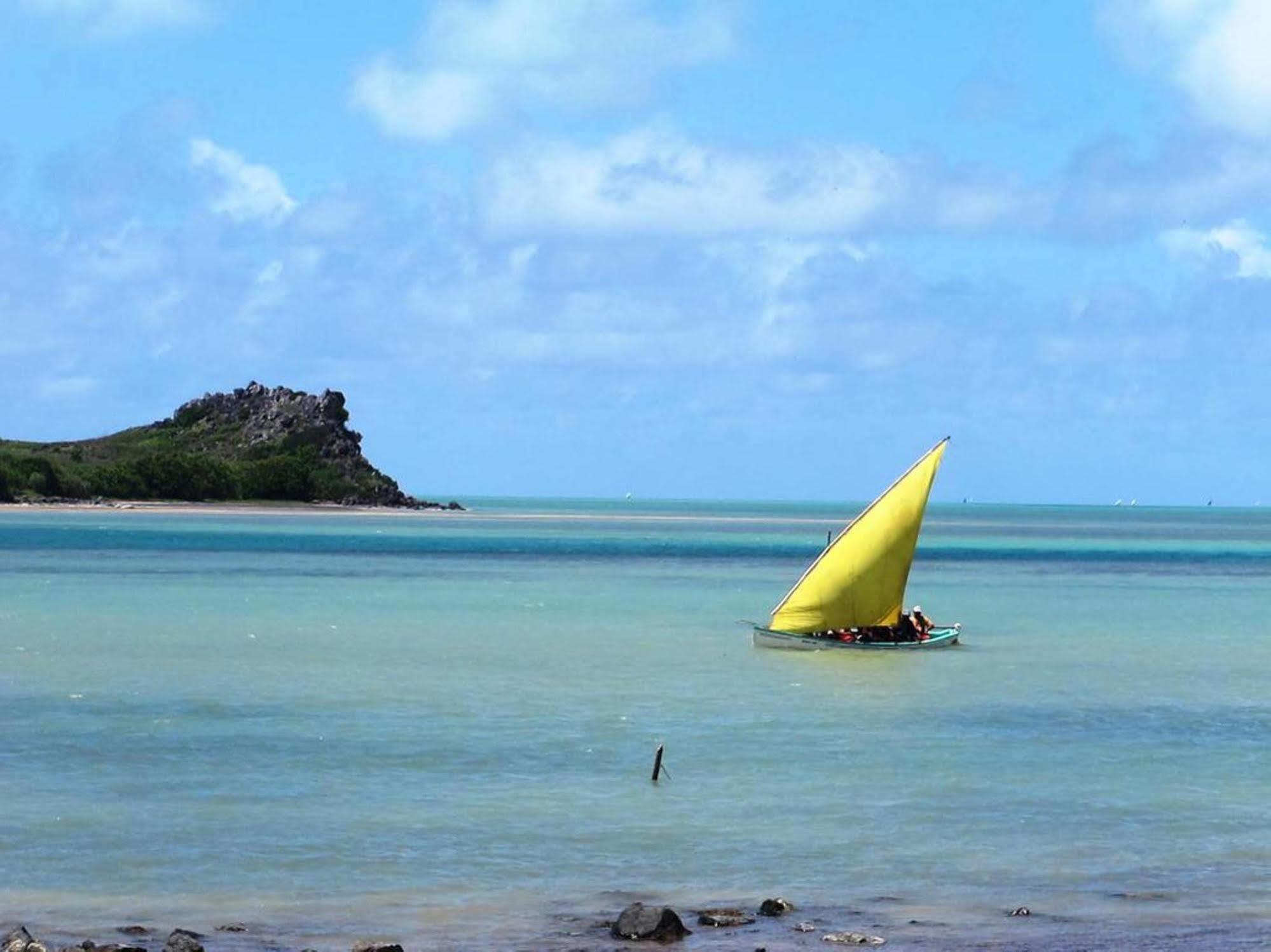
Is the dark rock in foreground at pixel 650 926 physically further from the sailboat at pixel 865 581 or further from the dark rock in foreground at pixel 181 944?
the sailboat at pixel 865 581

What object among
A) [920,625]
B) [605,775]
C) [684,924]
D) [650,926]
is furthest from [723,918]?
[920,625]

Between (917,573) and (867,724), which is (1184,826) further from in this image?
(917,573)

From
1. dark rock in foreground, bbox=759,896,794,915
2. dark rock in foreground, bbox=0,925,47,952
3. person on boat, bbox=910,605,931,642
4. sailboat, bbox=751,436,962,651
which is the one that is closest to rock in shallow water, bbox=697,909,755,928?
dark rock in foreground, bbox=759,896,794,915

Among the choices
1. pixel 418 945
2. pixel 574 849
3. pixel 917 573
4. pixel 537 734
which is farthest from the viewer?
pixel 917 573

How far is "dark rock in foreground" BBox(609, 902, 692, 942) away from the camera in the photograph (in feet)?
60.0

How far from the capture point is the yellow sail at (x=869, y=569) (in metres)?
49.6

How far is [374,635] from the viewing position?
53.6 metres

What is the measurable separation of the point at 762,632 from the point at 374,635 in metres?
11.2

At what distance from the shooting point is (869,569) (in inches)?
1964

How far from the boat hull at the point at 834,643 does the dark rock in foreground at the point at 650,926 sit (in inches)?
1238

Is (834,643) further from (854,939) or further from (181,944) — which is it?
(181,944)

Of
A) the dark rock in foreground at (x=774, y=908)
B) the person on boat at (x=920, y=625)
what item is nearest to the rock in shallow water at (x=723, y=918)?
the dark rock in foreground at (x=774, y=908)

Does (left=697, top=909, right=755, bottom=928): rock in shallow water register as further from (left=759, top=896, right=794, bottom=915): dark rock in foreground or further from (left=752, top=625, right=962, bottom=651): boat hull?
(left=752, top=625, right=962, bottom=651): boat hull

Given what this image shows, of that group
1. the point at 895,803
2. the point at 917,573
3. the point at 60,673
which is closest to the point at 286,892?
the point at 895,803
